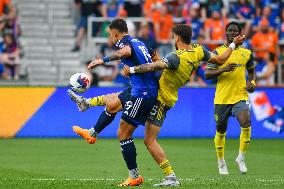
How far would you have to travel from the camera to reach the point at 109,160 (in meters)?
18.2

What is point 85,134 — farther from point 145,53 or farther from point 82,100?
point 145,53

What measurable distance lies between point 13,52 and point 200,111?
6.09 meters

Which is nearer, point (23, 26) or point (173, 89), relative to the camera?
point (173, 89)

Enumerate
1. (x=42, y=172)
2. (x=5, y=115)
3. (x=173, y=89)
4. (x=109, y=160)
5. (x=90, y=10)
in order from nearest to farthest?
1. (x=173, y=89)
2. (x=42, y=172)
3. (x=109, y=160)
4. (x=5, y=115)
5. (x=90, y=10)

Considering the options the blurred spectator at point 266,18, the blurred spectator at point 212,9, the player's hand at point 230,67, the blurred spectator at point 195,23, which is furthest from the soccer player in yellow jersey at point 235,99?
the blurred spectator at point 266,18

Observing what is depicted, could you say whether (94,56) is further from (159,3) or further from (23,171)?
(23,171)

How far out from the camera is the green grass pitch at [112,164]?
13.5 metres

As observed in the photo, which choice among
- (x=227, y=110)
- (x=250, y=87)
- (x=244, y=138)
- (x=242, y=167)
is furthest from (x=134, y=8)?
(x=242, y=167)

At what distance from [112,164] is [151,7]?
12.0 meters

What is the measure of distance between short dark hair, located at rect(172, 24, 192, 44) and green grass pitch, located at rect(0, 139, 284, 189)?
2142 millimetres

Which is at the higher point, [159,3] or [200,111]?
[159,3]

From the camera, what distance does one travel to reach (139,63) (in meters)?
13.2

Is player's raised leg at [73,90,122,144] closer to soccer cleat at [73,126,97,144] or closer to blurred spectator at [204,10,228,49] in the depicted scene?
soccer cleat at [73,126,97,144]

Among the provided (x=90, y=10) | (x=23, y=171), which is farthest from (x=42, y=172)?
(x=90, y=10)
